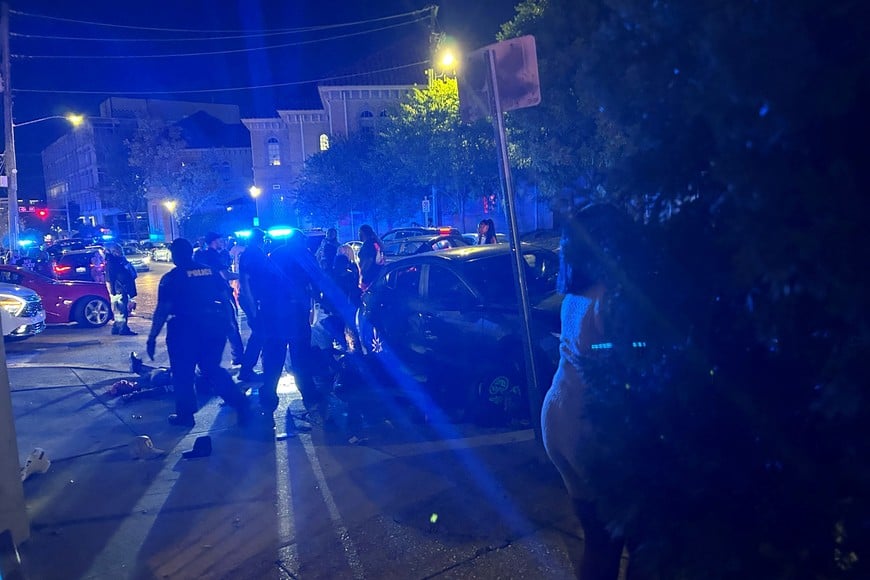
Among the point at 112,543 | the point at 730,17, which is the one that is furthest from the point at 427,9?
the point at 730,17

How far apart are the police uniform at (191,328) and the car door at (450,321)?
2052 millimetres

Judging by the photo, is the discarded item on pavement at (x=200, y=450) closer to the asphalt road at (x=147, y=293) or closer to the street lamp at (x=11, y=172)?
the asphalt road at (x=147, y=293)

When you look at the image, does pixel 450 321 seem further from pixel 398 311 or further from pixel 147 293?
pixel 147 293

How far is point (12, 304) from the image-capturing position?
12.2 m

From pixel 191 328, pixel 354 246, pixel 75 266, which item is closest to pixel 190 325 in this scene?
pixel 191 328

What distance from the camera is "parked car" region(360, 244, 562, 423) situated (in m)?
6.41

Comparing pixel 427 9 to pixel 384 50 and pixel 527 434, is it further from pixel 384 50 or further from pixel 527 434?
pixel 384 50

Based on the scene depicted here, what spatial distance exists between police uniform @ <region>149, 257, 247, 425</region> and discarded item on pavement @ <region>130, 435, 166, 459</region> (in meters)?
0.80

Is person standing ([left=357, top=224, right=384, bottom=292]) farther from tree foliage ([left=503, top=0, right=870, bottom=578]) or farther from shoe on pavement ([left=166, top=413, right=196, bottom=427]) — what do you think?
tree foliage ([left=503, top=0, right=870, bottom=578])

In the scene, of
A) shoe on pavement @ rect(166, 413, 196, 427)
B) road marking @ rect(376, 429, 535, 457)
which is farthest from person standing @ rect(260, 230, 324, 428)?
road marking @ rect(376, 429, 535, 457)

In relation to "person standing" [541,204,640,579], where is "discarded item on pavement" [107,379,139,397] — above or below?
below

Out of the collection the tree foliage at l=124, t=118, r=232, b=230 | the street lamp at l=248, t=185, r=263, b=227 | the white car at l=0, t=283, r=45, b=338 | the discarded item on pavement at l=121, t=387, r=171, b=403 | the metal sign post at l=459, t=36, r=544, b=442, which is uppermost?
the tree foliage at l=124, t=118, r=232, b=230

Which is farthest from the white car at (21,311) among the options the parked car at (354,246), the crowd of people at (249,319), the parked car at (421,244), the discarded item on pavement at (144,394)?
the parked car at (421,244)

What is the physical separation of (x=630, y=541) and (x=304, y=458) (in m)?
4.46
